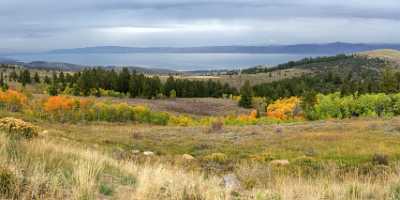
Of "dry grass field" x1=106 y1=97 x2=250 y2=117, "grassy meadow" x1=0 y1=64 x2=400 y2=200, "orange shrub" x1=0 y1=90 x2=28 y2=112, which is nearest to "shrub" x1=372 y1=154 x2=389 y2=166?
"grassy meadow" x1=0 y1=64 x2=400 y2=200

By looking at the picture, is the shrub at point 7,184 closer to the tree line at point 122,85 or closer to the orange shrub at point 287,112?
the orange shrub at point 287,112

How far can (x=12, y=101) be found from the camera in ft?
231

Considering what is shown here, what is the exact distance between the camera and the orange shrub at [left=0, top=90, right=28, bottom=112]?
68000mm

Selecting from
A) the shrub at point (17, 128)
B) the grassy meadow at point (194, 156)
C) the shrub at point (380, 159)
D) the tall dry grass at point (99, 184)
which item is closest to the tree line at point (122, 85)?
the grassy meadow at point (194, 156)

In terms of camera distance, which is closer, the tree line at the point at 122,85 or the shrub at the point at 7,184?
the shrub at the point at 7,184

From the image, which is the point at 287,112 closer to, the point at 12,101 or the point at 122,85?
the point at 122,85

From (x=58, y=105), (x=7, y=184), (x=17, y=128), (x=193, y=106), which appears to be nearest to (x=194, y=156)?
(x=17, y=128)

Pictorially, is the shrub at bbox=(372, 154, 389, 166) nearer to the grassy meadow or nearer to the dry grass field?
the grassy meadow

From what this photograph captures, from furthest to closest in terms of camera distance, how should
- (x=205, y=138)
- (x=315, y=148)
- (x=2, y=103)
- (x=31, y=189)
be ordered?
(x=2, y=103), (x=205, y=138), (x=315, y=148), (x=31, y=189)

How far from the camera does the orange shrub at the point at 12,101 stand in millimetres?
68000

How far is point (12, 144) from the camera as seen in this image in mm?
10359

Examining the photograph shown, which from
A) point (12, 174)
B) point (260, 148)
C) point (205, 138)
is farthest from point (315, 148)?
point (12, 174)

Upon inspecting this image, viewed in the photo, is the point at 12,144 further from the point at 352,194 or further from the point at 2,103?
the point at 2,103

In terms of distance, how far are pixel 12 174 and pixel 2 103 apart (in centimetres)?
6450
